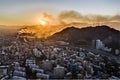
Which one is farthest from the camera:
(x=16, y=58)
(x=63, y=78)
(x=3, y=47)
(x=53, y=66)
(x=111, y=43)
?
(x=111, y=43)

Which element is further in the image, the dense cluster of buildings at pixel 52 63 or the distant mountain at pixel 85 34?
the distant mountain at pixel 85 34

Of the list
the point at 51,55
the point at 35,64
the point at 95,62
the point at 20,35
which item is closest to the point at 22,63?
the point at 35,64

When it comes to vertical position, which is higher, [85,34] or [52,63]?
[85,34]

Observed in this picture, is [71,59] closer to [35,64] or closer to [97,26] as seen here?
[35,64]

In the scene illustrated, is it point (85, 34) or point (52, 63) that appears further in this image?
point (85, 34)

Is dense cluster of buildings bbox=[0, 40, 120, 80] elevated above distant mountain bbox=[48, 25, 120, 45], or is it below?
below
